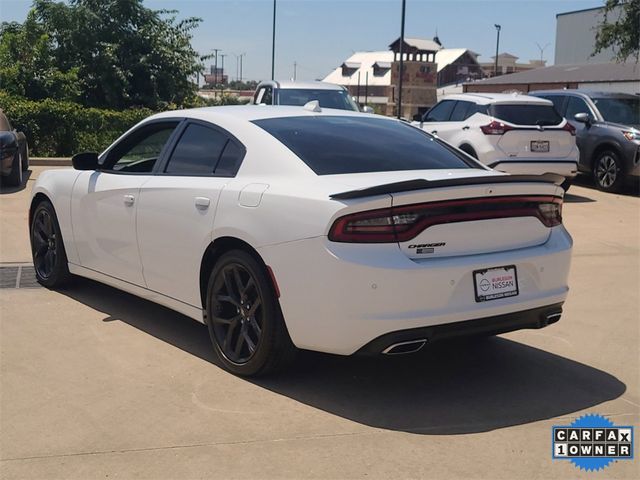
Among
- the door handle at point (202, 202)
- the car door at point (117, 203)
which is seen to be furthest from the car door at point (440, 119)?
the door handle at point (202, 202)

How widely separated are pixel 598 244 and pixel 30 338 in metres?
A: 6.66

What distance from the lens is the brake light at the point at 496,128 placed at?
1235 cm

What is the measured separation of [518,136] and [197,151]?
8223mm

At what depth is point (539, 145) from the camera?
12.5m

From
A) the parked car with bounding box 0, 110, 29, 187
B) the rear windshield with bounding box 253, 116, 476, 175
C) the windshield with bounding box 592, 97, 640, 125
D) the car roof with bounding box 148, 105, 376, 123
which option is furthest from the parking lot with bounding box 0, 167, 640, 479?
the windshield with bounding box 592, 97, 640, 125

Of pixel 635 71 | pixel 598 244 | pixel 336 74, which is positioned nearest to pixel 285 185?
pixel 598 244

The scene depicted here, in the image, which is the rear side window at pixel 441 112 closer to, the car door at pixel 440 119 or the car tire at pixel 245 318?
the car door at pixel 440 119

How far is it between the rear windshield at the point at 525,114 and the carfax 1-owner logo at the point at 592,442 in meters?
9.03

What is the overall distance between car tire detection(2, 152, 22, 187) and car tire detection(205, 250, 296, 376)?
8.70m

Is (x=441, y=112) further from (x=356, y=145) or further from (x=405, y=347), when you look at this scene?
(x=405, y=347)

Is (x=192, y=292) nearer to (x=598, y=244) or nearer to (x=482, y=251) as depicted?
(x=482, y=251)

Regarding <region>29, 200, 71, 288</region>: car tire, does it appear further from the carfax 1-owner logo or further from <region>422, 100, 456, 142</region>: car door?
<region>422, 100, 456, 142</region>: car door

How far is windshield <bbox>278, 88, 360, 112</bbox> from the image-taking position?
15.3 metres

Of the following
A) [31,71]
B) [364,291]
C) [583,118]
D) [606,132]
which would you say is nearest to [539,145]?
[583,118]
